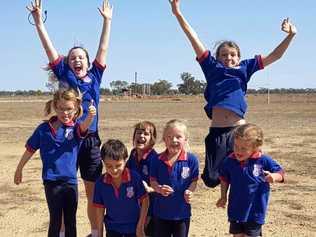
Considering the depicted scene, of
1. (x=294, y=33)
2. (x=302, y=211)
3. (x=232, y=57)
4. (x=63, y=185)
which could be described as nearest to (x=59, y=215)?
(x=63, y=185)

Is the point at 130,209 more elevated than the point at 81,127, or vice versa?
the point at 81,127

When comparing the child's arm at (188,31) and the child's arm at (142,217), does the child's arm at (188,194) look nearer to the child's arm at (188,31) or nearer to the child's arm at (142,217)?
the child's arm at (142,217)

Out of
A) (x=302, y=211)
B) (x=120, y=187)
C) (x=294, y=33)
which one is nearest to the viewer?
(x=120, y=187)

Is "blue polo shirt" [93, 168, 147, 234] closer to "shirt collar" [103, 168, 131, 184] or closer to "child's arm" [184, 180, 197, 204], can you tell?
"shirt collar" [103, 168, 131, 184]

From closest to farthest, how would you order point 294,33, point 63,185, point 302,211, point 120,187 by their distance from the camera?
point 120,187
point 63,185
point 294,33
point 302,211

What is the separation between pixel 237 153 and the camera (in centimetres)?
470

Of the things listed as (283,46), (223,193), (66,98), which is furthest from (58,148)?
(283,46)

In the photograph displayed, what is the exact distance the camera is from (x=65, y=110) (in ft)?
16.5

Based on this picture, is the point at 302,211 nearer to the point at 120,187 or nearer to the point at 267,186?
the point at 267,186

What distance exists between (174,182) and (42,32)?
2089mm

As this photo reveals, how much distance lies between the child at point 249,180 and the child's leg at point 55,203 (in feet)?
5.08

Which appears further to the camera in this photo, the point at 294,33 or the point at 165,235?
the point at 294,33

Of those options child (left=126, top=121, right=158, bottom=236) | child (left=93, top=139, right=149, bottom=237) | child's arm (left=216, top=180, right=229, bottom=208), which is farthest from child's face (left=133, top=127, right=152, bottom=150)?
child's arm (left=216, top=180, right=229, bottom=208)

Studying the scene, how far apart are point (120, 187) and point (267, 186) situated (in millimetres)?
1269
